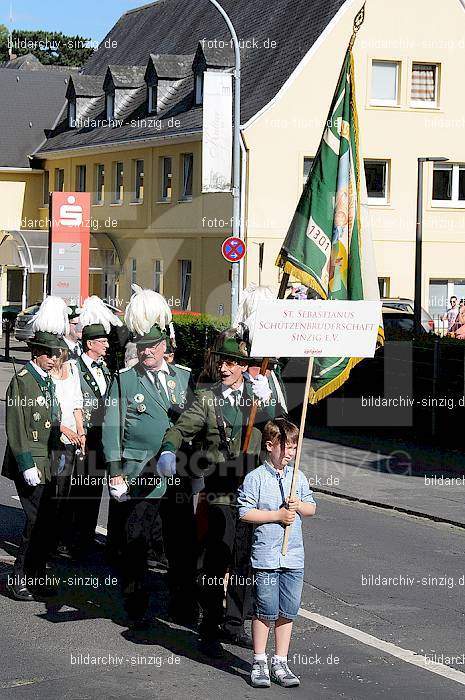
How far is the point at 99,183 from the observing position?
4903cm

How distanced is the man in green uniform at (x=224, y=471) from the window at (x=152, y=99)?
39479mm

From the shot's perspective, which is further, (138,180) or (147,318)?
(138,180)

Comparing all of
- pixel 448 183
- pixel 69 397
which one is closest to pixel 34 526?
pixel 69 397

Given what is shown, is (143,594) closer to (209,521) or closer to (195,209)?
(209,521)

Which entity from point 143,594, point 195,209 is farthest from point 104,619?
point 195,209

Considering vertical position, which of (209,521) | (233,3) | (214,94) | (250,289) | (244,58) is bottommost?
(209,521)

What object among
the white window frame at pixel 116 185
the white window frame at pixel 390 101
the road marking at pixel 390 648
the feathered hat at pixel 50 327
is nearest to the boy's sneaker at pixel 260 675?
the road marking at pixel 390 648

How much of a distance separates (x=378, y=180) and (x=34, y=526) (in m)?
32.1

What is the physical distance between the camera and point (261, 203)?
38.0 m

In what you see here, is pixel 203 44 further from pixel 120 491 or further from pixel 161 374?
pixel 120 491

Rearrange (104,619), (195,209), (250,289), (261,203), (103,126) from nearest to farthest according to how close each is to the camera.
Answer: (104,619)
(250,289)
(261,203)
(195,209)
(103,126)

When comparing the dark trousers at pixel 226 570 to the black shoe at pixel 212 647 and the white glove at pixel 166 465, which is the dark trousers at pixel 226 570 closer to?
the black shoe at pixel 212 647

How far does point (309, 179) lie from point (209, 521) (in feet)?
14.8

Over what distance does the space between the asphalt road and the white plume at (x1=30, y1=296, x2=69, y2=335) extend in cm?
180
